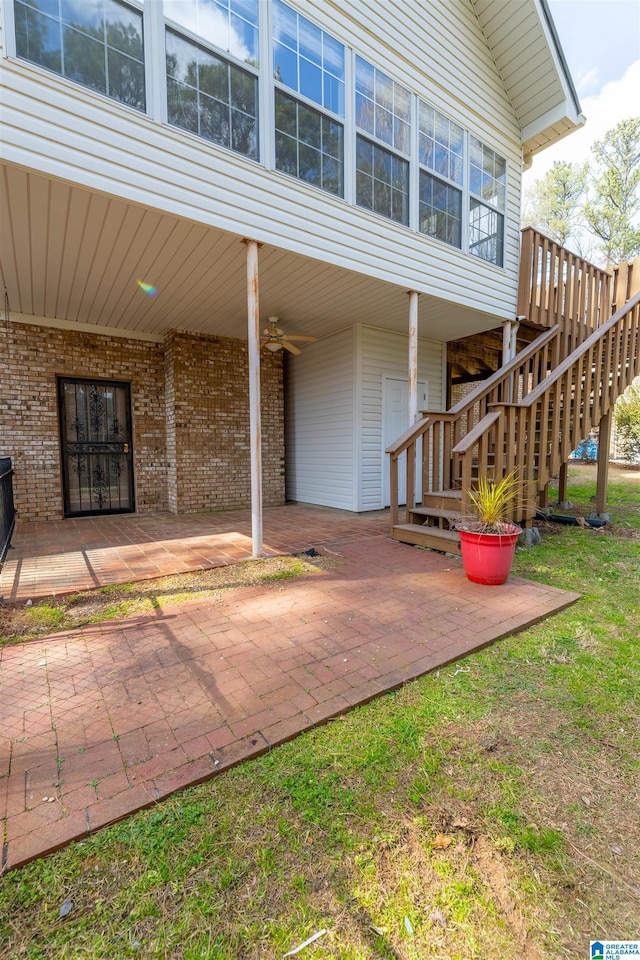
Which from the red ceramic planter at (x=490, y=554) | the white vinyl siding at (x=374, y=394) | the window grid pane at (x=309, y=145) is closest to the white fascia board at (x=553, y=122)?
the white vinyl siding at (x=374, y=394)

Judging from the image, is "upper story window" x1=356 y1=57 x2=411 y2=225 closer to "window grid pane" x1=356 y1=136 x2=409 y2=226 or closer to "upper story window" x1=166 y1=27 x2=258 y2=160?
"window grid pane" x1=356 y1=136 x2=409 y2=226

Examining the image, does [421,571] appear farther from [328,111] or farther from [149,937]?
[328,111]

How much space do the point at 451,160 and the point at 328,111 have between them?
2.19 metres

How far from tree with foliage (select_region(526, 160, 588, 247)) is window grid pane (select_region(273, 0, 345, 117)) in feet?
49.4

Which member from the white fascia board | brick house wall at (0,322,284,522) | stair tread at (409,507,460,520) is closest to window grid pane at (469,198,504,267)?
the white fascia board

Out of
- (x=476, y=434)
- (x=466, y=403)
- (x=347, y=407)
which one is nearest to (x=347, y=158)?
(x=466, y=403)

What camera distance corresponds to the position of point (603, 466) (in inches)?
→ 239

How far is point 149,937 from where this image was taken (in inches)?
42.0

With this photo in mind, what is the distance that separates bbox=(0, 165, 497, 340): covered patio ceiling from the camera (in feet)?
11.8

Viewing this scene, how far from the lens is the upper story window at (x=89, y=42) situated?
2.98 metres

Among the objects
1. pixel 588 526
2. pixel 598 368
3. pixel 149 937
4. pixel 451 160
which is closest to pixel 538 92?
pixel 451 160

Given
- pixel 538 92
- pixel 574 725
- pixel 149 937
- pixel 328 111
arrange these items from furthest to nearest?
pixel 538 92, pixel 328 111, pixel 574 725, pixel 149 937

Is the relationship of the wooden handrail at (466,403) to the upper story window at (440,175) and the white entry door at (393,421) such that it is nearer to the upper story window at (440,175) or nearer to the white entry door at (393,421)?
the white entry door at (393,421)
